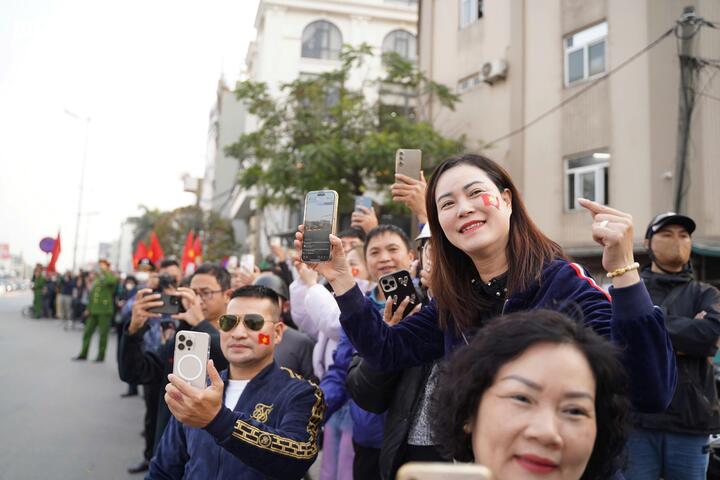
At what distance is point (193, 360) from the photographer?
2.19 meters

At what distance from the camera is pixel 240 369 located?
2859mm

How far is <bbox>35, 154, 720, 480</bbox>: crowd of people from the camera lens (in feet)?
4.32

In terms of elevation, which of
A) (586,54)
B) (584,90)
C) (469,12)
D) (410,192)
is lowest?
(410,192)

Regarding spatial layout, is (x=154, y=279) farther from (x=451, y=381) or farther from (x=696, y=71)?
(x=696, y=71)

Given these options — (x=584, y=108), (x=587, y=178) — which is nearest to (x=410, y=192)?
(x=587, y=178)

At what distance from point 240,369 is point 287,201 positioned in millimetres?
12041

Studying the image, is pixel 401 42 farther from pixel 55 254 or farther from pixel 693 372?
pixel 693 372

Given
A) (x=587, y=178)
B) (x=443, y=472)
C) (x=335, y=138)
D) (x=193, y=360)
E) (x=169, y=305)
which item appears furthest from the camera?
(x=335, y=138)

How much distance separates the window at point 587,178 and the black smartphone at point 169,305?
31.3 ft

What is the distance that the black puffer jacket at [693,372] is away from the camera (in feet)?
10.1

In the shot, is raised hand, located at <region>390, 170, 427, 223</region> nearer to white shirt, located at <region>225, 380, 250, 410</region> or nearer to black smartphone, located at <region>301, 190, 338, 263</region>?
black smartphone, located at <region>301, 190, 338, 263</region>

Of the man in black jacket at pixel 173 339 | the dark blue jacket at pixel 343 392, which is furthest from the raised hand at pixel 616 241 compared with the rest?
the man in black jacket at pixel 173 339

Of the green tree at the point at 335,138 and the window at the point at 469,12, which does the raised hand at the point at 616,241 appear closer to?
the green tree at the point at 335,138

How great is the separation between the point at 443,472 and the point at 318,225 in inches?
70.4
